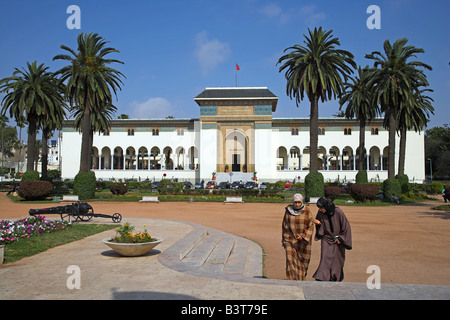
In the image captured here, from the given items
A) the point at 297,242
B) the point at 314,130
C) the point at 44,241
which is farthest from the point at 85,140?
the point at 297,242

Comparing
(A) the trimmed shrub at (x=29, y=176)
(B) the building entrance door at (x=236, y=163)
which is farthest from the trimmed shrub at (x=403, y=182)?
(A) the trimmed shrub at (x=29, y=176)

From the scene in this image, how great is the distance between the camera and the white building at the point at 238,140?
54.3 m

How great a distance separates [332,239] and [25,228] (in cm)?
917

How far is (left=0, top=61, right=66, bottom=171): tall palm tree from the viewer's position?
104 feet

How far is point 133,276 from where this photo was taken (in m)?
6.97

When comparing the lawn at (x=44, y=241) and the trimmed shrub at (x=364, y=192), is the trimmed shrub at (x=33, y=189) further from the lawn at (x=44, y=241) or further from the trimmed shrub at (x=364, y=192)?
the trimmed shrub at (x=364, y=192)

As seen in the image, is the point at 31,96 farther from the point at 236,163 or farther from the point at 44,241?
the point at 236,163

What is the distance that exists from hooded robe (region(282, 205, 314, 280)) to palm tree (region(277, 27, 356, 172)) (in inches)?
929

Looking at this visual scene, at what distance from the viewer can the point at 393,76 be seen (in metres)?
30.2

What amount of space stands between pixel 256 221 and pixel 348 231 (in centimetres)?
1179

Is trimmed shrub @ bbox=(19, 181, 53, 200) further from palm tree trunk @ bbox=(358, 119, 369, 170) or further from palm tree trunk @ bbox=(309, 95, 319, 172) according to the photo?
palm tree trunk @ bbox=(358, 119, 369, 170)

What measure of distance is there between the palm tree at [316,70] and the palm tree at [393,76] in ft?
8.75

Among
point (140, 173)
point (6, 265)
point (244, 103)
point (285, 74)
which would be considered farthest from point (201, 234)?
point (140, 173)
